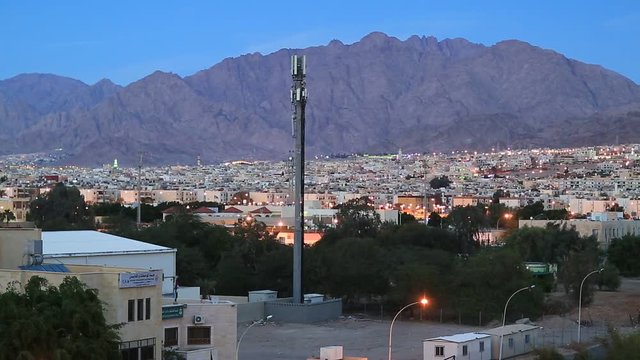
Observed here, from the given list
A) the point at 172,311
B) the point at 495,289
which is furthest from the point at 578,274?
the point at 172,311

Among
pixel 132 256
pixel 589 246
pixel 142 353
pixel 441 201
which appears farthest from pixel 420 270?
pixel 441 201

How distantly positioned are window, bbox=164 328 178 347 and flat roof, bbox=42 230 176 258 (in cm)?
786

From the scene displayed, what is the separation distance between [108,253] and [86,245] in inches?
72.0

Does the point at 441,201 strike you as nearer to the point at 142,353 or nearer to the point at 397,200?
the point at 397,200

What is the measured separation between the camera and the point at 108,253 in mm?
40594

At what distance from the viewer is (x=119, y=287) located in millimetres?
25328

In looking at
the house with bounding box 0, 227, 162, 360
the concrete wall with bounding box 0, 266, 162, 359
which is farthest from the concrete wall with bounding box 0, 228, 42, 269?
the concrete wall with bounding box 0, 266, 162, 359

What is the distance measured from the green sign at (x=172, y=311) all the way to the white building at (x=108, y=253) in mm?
8042

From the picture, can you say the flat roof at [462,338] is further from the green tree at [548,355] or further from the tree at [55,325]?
the tree at [55,325]

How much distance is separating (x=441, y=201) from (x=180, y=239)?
294ft

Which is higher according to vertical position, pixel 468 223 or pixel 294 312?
pixel 468 223

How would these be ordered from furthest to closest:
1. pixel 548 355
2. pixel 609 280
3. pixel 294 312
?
pixel 609 280, pixel 294 312, pixel 548 355

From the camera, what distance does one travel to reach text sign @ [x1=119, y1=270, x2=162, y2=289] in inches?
998

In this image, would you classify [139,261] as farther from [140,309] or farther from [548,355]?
[140,309]
